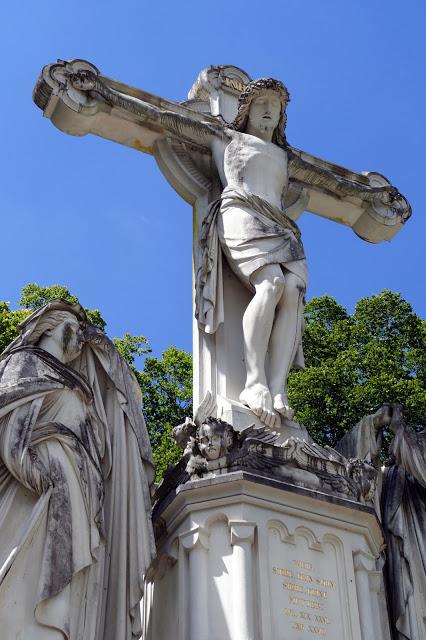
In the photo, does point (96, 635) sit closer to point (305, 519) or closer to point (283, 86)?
point (305, 519)

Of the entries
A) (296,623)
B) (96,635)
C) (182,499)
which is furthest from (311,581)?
(96,635)

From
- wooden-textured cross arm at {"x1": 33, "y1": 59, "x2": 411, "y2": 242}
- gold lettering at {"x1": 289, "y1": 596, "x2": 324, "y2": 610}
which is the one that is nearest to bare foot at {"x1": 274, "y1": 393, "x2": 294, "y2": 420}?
gold lettering at {"x1": 289, "y1": 596, "x2": 324, "y2": 610}

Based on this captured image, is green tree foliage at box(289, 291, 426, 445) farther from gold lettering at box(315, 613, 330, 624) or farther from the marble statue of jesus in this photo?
gold lettering at box(315, 613, 330, 624)

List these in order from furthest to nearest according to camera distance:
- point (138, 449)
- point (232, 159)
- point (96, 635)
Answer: point (232, 159) < point (138, 449) < point (96, 635)

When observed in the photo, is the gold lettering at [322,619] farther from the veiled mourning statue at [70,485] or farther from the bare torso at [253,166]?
the bare torso at [253,166]

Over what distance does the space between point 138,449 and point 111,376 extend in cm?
63

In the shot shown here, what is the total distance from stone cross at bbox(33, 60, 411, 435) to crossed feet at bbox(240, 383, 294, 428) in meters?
0.07

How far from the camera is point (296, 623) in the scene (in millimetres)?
6602

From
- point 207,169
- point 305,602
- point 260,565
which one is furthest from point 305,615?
point 207,169

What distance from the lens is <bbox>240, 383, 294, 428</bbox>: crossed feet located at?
25.3ft

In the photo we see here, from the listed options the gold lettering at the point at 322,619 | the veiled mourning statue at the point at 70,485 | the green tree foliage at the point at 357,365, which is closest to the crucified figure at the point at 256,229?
the veiled mourning statue at the point at 70,485

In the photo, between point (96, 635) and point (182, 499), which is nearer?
point (96, 635)

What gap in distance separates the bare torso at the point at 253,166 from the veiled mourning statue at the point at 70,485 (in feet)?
7.30

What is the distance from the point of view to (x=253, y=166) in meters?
9.23
